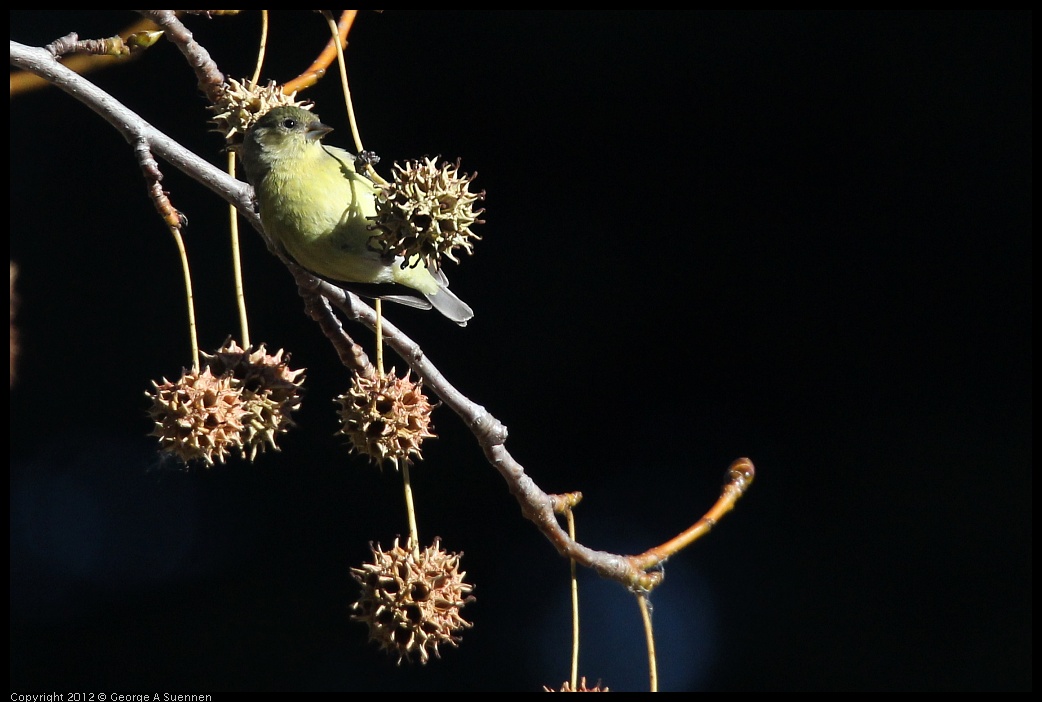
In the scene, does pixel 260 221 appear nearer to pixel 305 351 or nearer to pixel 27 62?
pixel 27 62

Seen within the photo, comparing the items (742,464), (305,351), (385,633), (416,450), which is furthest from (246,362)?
(305,351)

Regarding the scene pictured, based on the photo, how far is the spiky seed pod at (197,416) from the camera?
0.99 metres

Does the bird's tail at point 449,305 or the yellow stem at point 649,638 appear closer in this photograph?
the yellow stem at point 649,638

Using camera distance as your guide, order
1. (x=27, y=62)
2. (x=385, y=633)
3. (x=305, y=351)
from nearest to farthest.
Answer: (x=385, y=633)
(x=27, y=62)
(x=305, y=351)

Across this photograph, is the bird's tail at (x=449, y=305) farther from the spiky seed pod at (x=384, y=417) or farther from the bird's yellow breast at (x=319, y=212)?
the spiky seed pod at (x=384, y=417)

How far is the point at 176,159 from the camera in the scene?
3.59 feet

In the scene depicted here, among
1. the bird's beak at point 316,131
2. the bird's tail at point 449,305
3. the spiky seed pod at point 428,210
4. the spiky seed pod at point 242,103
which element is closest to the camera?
the spiky seed pod at point 428,210

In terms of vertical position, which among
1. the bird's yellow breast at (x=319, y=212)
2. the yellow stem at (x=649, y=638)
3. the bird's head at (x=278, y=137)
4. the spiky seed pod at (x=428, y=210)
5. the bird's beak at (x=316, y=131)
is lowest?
the yellow stem at (x=649, y=638)

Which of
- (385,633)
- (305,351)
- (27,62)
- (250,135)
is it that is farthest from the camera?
(305,351)

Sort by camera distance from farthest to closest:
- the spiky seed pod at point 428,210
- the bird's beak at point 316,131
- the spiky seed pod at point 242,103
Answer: the bird's beak at point 316,131 → the spiky seed pod at point 242,103 → the spiky seed pod at point 428,210

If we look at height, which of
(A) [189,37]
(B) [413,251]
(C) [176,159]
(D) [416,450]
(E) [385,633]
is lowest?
(E) [385,633]

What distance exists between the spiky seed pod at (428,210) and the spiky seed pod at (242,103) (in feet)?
0.99

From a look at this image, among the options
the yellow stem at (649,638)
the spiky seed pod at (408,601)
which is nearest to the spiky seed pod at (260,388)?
the spiky seed pod at (408,601)

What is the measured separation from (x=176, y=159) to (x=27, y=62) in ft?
0.58
